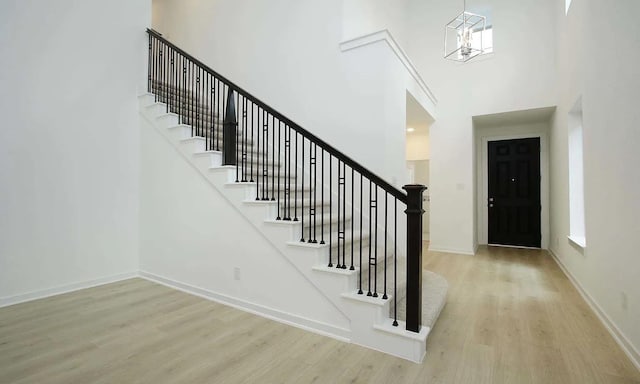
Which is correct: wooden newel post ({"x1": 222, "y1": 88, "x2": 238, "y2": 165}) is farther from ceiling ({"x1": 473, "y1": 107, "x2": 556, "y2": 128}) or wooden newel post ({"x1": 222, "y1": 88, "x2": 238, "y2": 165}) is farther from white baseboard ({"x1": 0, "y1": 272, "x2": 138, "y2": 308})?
ceiling ({"x1": 473, "y1": 107, "x2": 556, "y2": 128})

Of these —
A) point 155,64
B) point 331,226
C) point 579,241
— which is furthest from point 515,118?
point 155,64

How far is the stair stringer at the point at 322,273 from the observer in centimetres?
220

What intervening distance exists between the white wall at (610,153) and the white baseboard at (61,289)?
5.12m

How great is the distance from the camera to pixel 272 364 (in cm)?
207

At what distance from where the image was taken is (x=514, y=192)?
6.81m

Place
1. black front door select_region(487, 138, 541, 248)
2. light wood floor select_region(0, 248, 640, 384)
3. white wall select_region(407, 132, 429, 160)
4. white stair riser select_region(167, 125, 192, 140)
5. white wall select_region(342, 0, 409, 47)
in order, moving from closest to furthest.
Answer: light wood floor select_region(0, 248, 640, 384), white stair riser select_region(167, 125, 192, 140), white wall select_region(342, 0, 409, 47), black front door select_region(487, 138, 541, 248), white wall select_region(407, 132, 429, 160)

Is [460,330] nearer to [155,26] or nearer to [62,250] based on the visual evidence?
[62,250]

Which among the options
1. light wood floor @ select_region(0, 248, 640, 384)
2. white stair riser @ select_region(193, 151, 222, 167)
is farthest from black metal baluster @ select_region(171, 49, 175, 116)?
light wood floor @ select_region(0, 248, 640, 384)

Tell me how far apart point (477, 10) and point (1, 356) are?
328 inches

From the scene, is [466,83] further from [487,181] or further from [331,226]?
[331,226]

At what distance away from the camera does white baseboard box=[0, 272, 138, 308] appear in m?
3.10

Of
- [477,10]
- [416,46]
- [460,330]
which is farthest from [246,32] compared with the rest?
[460,330]

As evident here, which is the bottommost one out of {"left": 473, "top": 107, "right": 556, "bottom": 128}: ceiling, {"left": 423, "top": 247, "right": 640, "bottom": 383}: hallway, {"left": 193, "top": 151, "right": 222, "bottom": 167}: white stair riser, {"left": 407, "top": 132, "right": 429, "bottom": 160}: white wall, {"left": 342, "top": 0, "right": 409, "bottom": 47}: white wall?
{"left": 423, "top": 247, "right": 640, "bottom": 383}: hallway

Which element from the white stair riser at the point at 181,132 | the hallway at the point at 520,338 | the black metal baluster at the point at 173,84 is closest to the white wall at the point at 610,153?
the hallway at the point at 520,338
